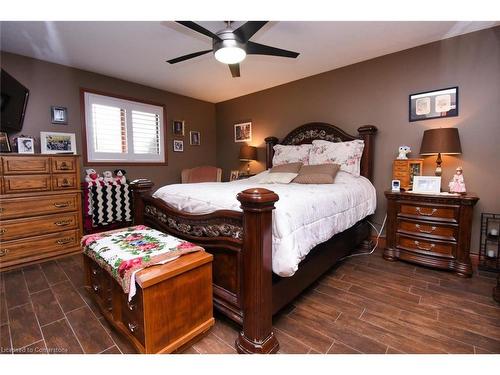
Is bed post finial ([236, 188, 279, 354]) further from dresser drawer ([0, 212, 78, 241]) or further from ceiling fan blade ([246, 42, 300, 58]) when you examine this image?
dresser drawer ([0, 212, 78, 241])

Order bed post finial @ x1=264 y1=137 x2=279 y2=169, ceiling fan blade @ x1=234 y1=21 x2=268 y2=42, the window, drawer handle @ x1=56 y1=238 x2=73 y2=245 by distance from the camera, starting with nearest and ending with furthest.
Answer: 1. ceiling fan blade @ x1=234 y1=21 x2=268 y2=42
2. drawer handle @ x1=56 y1=238 x2=73 y2=245
3. the window
4. bed post finial @ x1=264 y1=137 x2=279 y2=169

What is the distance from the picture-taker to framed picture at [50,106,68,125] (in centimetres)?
307

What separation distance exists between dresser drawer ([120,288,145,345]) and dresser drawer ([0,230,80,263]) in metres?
1.97

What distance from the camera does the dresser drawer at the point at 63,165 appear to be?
2.73 m

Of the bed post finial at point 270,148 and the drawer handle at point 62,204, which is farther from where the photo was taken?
the bed post finial at point 270,148

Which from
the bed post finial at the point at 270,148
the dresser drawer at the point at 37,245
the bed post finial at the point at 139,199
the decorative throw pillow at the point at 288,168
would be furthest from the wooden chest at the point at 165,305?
the bed post finial at the point at 270,148

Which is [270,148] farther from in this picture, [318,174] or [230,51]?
[230,51]

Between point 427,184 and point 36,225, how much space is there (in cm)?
422

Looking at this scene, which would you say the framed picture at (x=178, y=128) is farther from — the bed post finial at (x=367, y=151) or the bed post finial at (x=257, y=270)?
the bed post finial at (x=257, y=270)

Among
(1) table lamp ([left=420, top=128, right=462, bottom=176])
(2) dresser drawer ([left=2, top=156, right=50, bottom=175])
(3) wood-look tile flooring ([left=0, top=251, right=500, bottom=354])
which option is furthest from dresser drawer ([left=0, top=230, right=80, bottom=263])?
(1) table lamp ([left=420, top=128, right=462, bottom=176])

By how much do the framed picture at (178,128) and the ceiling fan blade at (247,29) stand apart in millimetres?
2737
